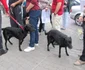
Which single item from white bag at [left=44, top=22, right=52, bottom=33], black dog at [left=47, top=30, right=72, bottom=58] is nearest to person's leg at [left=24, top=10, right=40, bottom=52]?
black dog at [left=47, top=30, right=72, bottom=58]

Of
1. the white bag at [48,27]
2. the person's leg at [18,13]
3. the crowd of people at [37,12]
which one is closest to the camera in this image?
the crowd of people at [37,12]

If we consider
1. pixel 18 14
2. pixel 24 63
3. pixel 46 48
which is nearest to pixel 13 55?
pixel 24 63

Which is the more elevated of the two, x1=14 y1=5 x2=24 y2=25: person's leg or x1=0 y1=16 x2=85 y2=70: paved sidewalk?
x1=14 y1=5 x2=24 y2=25: person's leg

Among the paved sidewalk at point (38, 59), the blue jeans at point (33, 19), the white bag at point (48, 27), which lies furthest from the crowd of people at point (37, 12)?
the white bag at point (48, 27)

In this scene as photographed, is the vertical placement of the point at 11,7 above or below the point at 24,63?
above

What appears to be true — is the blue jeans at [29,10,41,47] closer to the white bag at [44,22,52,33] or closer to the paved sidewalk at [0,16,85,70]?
the paved sidewalk at [0,16,85,70]

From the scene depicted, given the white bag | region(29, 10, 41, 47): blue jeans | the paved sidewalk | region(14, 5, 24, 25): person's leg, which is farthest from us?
the white bag

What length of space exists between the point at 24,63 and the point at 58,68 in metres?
0.80

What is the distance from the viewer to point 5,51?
17.3ft

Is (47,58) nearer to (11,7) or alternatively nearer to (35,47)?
(35,47)

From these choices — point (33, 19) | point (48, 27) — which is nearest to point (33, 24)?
point (33, 19)

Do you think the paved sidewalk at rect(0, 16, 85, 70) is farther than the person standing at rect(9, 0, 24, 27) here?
No

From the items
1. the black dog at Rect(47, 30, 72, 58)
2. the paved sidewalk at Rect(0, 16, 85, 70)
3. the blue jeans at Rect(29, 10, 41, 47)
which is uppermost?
the blue jeans at Rect(29, 10, 41, 47)

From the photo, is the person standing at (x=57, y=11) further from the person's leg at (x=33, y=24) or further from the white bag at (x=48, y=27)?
the white bag at (x=48, y=27)
